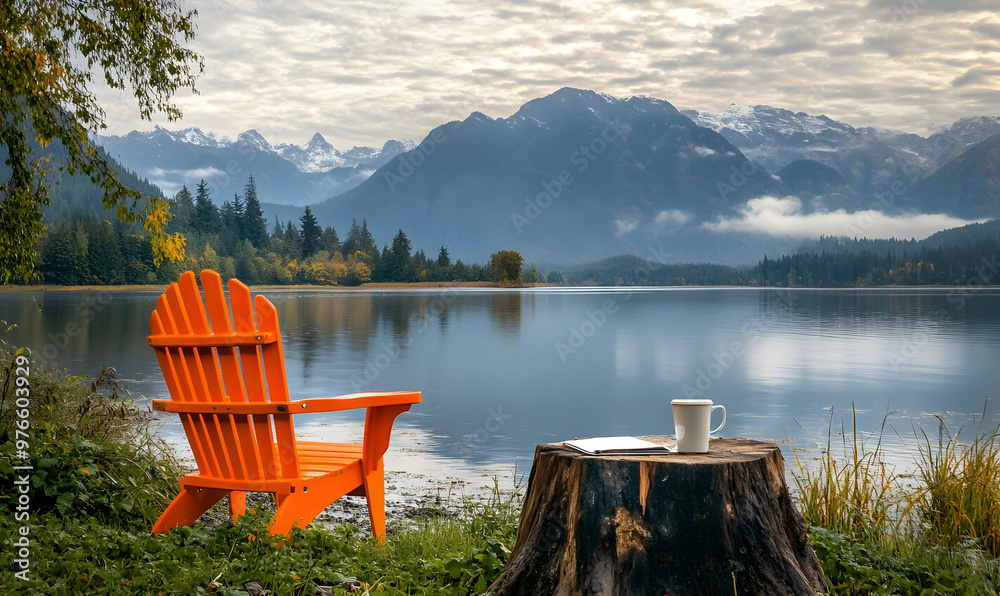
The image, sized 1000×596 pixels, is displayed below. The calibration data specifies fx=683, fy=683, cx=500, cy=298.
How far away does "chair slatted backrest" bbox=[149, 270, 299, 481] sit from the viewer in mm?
3127

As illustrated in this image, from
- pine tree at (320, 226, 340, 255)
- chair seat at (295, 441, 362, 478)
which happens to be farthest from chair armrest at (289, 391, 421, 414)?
pine tree at (320, 226, 340, 255)

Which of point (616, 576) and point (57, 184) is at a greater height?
point (57, 184)

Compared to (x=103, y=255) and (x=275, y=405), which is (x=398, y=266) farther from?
(x=275, y=405)

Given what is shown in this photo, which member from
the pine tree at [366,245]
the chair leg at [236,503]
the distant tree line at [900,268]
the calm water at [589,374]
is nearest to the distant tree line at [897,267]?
the distant tree line at [900,268]

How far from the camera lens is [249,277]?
316 feet

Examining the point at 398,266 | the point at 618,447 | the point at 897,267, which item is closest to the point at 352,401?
the point at 618,447

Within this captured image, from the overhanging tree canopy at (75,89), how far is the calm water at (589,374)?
3.46 feet

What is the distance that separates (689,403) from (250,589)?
1838 mm

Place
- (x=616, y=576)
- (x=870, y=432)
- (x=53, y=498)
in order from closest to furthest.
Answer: (x=616, y=576)
(x=53, y=498)
(x=870, y=432)

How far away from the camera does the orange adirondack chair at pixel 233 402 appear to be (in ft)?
10.3

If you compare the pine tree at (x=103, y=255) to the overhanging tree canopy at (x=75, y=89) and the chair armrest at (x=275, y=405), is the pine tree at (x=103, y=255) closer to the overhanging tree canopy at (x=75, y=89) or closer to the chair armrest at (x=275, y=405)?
the overhanging tree canopy at (x=75, y=89)

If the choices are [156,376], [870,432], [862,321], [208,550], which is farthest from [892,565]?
[862,321]

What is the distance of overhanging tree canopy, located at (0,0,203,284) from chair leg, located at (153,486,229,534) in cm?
328

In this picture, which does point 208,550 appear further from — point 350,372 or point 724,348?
point 724,348
